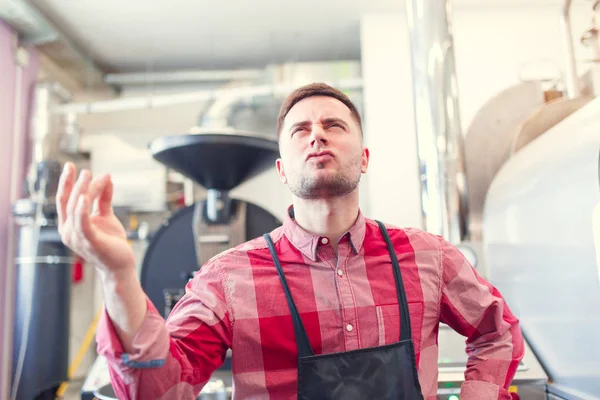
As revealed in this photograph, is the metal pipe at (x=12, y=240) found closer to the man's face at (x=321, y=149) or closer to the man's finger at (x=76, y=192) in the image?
the man's face at (x=321, y=149)

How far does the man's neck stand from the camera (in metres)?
1.06

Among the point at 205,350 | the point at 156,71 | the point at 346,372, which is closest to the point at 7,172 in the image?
the point at 156,71

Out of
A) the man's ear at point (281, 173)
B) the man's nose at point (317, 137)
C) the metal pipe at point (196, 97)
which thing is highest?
the metal pipe at point (196, 97)

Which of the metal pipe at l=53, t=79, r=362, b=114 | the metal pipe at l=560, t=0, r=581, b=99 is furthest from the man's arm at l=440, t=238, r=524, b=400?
the metal pipe at l=53, t=79, r=362, b=114

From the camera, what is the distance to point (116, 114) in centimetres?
309

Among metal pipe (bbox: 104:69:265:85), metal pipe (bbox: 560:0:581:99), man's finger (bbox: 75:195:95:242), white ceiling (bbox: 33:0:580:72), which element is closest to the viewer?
man's finger (bbox: 75:195:95:242)

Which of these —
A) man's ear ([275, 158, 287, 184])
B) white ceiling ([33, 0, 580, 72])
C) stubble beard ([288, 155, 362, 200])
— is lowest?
stubble beard ([288, 155, 362, 200])

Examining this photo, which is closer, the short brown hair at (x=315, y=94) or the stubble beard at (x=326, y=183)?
the stubble beard at (x=326, y=183)

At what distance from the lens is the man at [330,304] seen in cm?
92

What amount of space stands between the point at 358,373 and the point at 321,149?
0.44 meters

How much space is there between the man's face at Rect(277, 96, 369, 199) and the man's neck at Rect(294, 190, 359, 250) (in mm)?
23

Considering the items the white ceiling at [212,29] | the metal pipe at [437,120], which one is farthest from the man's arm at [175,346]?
the white ceiling at [212,29]

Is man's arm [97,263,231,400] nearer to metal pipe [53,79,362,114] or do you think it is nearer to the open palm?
the open palm

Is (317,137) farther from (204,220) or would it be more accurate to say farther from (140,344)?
(204,220)
